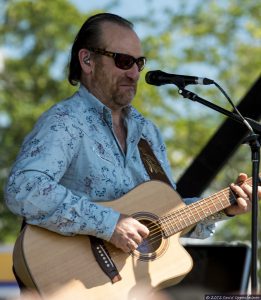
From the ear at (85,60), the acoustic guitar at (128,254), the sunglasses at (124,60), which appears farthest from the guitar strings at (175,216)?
the ear at (85,60)

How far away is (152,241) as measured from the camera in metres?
3.56

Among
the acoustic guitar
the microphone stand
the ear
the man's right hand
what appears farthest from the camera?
the ear

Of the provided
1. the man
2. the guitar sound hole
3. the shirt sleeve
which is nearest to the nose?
the man

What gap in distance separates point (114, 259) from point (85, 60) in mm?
1070

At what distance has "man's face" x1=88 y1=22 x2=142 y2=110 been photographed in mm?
3691

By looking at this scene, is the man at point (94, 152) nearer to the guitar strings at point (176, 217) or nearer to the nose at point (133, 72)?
the nose at point (133, 72)

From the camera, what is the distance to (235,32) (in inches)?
546

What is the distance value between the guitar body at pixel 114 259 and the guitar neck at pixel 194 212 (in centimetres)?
3

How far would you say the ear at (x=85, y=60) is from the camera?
12.4ft

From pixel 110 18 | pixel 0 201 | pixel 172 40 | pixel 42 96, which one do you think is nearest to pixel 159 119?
pixel 172 40

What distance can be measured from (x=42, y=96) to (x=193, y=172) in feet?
29.4

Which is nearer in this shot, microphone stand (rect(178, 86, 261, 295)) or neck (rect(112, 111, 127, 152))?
microphone stand (rect(178, 86, 261, 295))

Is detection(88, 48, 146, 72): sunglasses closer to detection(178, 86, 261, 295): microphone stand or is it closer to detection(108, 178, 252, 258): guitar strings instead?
detection(178, 86, 261, 295): microphone stand

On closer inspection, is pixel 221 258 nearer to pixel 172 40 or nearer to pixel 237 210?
pixel 237 210
